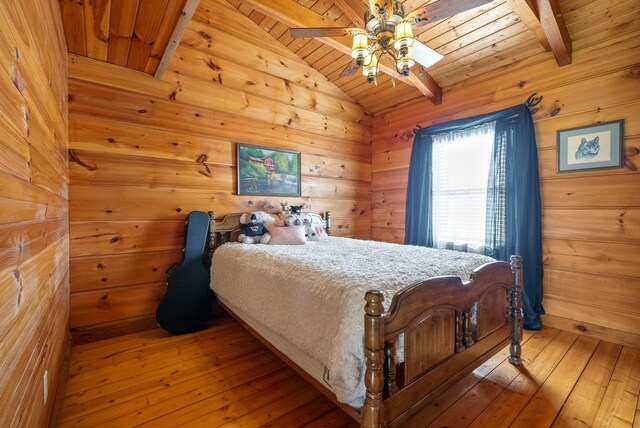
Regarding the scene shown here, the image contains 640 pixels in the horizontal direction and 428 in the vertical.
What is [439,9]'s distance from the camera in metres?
1.69

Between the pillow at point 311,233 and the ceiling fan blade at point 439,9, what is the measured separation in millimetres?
2033

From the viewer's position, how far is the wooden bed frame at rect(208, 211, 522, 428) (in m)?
1.14

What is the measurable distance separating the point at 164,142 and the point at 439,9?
249cm

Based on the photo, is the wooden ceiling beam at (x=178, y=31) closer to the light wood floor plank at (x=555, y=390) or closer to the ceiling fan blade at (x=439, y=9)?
the ceiling fan blade at (x=439, y=9)

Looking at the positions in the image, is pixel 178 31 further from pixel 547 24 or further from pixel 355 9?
pixel 547 24

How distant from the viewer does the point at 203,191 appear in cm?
298

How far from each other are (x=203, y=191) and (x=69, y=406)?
1.89 metres

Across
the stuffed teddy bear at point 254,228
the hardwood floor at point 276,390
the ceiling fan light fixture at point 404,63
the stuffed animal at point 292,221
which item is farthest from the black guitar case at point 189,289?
the ceiling fan light fixture at point 404,63

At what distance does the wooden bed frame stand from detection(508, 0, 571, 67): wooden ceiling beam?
1.86 meters

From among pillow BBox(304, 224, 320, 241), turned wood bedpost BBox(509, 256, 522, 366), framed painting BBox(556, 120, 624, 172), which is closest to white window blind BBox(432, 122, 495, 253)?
framed painting BBox(556, 120, 624, 172)

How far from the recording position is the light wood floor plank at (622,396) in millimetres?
1530

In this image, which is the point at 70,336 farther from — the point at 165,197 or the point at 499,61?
the point at 499,61

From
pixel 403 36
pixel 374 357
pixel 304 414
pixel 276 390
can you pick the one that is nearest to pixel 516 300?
pixel 374 357

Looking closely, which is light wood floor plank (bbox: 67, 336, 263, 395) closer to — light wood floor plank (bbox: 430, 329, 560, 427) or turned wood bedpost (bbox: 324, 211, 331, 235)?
light wood floor plank (bbox: 430, 329, 560, 427)
